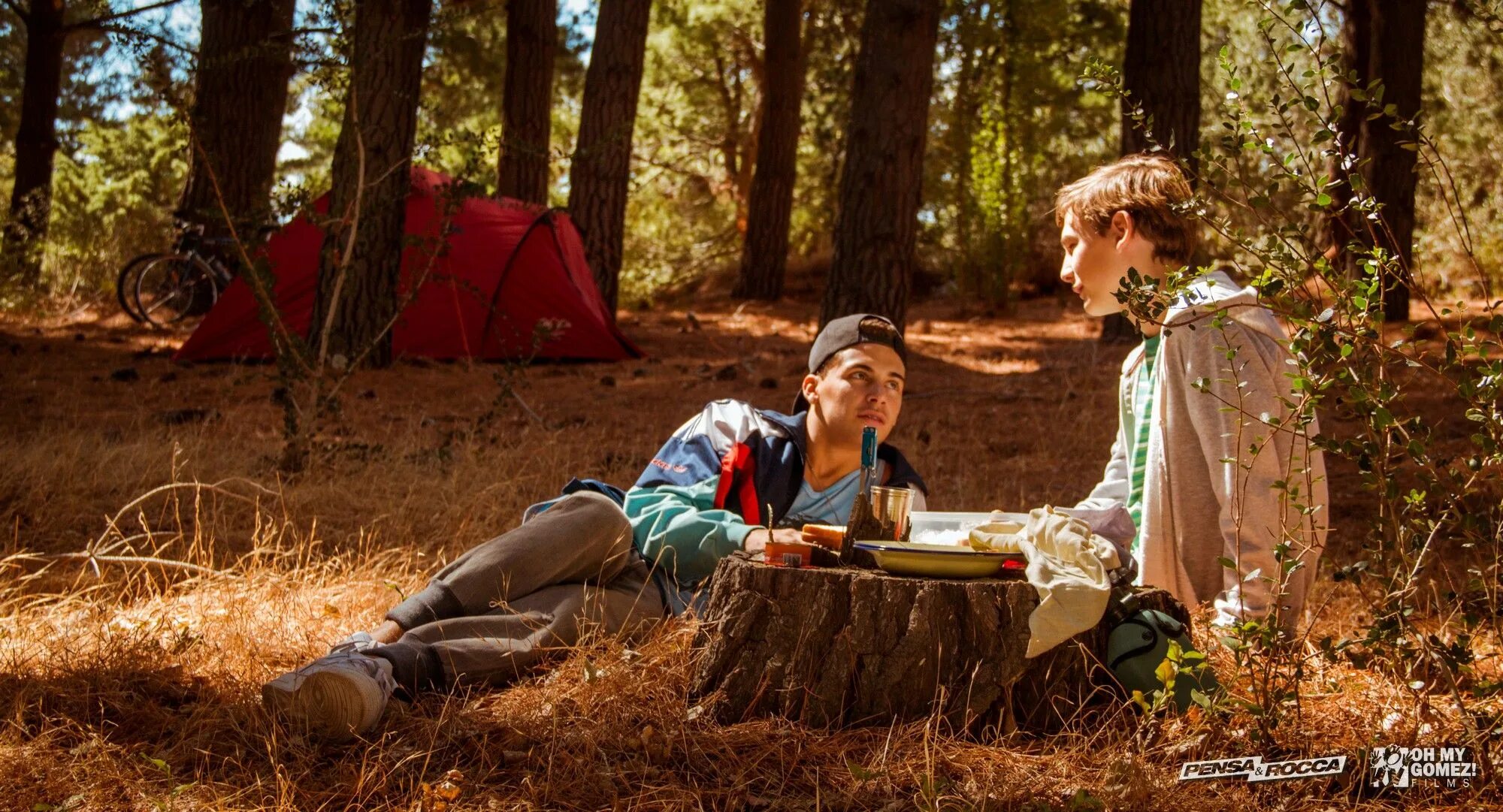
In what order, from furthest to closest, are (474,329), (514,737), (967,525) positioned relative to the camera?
(474,329) → (967,525) → (514,737)

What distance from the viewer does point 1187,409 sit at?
11.0 feet

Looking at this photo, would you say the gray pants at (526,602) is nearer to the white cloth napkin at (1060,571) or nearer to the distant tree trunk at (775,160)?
the white cloth napkin at (1060,571)

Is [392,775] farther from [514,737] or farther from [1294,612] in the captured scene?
[1294,612]

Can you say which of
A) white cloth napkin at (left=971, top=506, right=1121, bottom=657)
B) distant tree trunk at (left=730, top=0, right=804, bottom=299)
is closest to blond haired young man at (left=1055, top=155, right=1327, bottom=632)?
white cloth napkin at (left=971, top=506, right=1121, bottom=657)

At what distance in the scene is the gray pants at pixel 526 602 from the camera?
317cm

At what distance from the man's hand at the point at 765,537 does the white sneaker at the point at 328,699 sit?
38.3 inches

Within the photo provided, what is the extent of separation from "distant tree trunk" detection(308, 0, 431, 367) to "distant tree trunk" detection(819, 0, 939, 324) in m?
2.79

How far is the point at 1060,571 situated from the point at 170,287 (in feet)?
34.1

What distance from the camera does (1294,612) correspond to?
10.5 feet

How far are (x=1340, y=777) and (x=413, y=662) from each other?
214cm

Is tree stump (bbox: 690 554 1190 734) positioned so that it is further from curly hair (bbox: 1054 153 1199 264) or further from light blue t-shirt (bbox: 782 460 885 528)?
curly hair (bbox: 1054 153 1199 264)

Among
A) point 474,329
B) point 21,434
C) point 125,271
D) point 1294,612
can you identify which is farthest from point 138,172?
point 1294,612

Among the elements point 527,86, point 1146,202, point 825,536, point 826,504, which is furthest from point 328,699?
point 527,86

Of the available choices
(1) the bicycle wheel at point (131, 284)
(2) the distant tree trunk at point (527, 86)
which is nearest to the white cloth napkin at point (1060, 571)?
(2) the distant tree trunk at point (527, 86)
